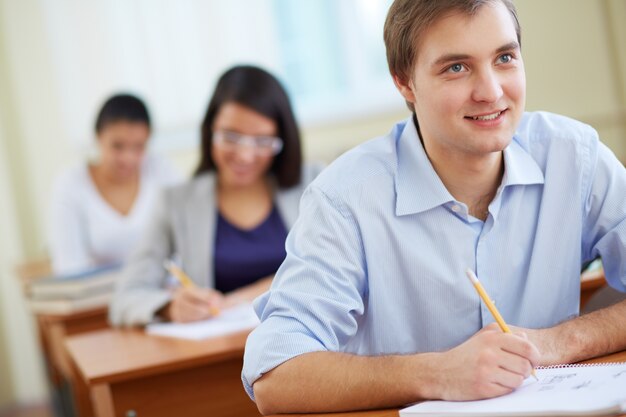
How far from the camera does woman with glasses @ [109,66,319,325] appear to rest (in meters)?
2.93

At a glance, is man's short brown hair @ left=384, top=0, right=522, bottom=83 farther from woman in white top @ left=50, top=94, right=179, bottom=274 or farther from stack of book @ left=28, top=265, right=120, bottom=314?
woman in white top @ left=50, top=94, right=179, bottom=274

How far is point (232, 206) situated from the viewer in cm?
305

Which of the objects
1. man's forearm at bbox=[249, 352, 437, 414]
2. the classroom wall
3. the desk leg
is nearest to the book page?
the desk leg

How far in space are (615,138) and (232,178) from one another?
5.04 ft

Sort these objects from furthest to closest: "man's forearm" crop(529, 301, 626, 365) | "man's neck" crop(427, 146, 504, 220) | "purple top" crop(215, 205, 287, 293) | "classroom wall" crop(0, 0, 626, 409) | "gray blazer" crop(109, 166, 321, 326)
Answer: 1. "classroom wall" crop(0, 0, 626, 409)
2. "purple top" crop(215, 205, 287, 293)
3. "gray blazer" crop(109, 166, 321, 326)
4. "man's neck" crop(427, 146, 504, 220)
5. "man's forearm" crop(529, 301, 626, 365)

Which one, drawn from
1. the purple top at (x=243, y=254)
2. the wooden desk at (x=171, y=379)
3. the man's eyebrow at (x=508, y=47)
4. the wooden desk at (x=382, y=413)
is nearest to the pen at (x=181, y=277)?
the purple top at (x=243, y=254)

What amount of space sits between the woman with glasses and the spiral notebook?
1612 millimetres

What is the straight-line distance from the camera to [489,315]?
1592 millimetres

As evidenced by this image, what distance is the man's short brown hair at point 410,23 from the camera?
1.50 metres

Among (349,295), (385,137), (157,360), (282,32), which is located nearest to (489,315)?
(349,295)

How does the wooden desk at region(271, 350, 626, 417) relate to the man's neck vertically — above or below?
below

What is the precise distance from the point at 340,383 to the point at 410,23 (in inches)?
24.8

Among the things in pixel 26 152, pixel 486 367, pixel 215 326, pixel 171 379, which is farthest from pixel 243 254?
pixel 26 152

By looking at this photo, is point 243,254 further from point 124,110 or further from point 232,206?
point 124,110
